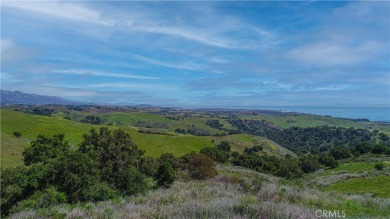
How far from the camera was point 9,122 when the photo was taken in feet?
213

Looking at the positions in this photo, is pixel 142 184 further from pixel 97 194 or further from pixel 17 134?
pixel 17 134

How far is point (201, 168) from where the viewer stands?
93.7 ft

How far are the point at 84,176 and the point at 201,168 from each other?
13.8 meters

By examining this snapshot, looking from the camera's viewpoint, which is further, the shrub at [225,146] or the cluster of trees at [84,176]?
the shrub at [225,146]

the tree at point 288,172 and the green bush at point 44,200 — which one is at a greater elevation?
the green bush at point 44,200

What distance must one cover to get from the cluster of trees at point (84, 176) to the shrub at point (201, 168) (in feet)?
13.3

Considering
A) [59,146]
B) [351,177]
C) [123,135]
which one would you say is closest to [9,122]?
[59,146]

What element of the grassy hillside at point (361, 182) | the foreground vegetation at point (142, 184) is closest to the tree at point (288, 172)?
the foreground vegetation at point (142, 184)

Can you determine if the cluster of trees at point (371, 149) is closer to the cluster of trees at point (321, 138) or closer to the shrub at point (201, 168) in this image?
the cluster of trees at point (321, 138)

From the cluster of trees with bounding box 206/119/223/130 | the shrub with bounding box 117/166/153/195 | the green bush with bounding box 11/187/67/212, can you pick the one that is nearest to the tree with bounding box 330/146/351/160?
the shrub with bounding box 117/166/153/195

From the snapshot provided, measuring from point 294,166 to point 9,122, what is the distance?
193 feet

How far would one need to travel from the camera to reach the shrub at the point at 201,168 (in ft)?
92.1

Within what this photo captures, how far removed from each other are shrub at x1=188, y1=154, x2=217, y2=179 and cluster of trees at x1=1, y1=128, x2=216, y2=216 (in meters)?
4.04

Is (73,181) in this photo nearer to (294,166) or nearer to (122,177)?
(122,177)
